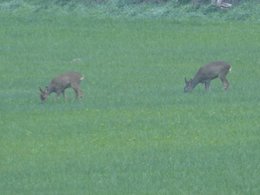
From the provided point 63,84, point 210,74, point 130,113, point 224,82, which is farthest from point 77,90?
point 224,82

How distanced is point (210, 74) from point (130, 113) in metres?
4.48

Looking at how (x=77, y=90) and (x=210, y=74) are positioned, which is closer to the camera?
(x=77, y=90)

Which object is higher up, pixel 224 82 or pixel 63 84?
pixel 63 84

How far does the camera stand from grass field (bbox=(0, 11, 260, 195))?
17219 mm

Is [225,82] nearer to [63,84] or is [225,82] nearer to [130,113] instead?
[63,84]

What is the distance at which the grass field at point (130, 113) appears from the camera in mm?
17219

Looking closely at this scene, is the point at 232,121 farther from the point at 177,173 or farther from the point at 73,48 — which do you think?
the point at 73,48

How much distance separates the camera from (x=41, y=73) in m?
33.4

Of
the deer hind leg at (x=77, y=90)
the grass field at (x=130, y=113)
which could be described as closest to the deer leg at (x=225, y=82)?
the grass field at (x=130, y=113)

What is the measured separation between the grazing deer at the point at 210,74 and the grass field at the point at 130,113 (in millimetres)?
337

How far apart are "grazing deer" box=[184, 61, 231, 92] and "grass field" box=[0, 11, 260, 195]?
0.34 m

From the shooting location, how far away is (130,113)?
24.9m

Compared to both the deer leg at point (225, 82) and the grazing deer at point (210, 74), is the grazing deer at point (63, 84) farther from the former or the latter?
the deer leg at point (225, 82)

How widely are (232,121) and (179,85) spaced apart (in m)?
7.23
